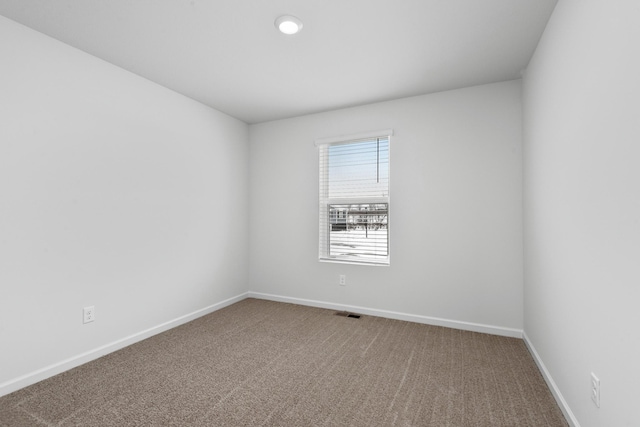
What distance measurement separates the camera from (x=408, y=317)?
333 centimetres

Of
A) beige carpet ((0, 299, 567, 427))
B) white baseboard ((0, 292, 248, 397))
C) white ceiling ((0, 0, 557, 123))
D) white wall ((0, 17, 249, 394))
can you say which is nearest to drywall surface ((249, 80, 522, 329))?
white ceiling ((0, 0, 557, 123))

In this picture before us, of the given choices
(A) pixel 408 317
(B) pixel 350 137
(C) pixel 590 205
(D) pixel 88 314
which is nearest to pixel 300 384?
(A) pixel 408 317

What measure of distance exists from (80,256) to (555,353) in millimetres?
3445

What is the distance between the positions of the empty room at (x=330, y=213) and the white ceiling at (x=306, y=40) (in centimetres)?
2

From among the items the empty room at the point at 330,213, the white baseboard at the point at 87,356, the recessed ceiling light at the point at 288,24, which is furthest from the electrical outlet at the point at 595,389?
the white baseboard at the point at 87,356

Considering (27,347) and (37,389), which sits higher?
(27,347)

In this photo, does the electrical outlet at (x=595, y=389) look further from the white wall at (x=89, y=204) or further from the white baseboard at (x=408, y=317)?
the white wall at (x=89, y=204)

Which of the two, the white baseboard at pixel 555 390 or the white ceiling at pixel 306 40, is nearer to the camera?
the white baseboard at pixel 555 390

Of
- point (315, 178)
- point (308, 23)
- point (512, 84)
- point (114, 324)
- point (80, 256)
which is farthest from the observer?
point (315, 178)

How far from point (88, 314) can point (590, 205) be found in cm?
339

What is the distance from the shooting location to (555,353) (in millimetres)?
1934

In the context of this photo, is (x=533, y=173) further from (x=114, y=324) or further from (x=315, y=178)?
(x=114, y=324)

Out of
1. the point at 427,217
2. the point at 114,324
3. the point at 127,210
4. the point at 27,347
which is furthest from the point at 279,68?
the point at 27,347

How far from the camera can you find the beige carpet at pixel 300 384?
1.74 meters
